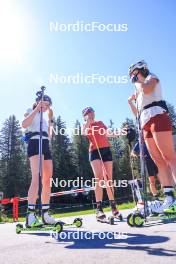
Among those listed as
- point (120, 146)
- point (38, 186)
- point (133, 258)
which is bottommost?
point (133, 258)

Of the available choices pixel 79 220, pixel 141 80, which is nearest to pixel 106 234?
pixel 79 220

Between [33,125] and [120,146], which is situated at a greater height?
[120,146]

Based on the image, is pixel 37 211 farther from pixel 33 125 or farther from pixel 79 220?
pixel 33 125

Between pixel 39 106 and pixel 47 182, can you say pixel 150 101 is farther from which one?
pixel 47 182

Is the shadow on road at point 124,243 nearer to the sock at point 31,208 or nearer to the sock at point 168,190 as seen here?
the sock at point 168,190

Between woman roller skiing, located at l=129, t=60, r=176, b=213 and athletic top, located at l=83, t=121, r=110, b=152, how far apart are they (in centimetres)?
201

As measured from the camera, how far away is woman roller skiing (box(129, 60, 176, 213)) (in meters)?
4.85

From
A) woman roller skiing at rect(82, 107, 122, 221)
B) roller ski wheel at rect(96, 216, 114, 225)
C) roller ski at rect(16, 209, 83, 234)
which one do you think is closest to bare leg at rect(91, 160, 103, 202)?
woman roller skiing at rect(82, 107, 122, 221)

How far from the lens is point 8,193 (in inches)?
2325

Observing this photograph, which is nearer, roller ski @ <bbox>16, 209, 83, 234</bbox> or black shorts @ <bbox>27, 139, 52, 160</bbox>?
roller ski @ <bbox>16, 209, 83, 234</bbox>

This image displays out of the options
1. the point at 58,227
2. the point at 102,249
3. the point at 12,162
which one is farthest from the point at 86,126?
the point at 12,162

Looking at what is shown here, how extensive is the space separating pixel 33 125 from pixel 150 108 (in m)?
2.26

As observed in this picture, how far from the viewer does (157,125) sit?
16.1 ft

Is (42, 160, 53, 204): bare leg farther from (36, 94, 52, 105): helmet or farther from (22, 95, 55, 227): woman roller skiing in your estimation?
(36, 94, 52, 105): helmet
